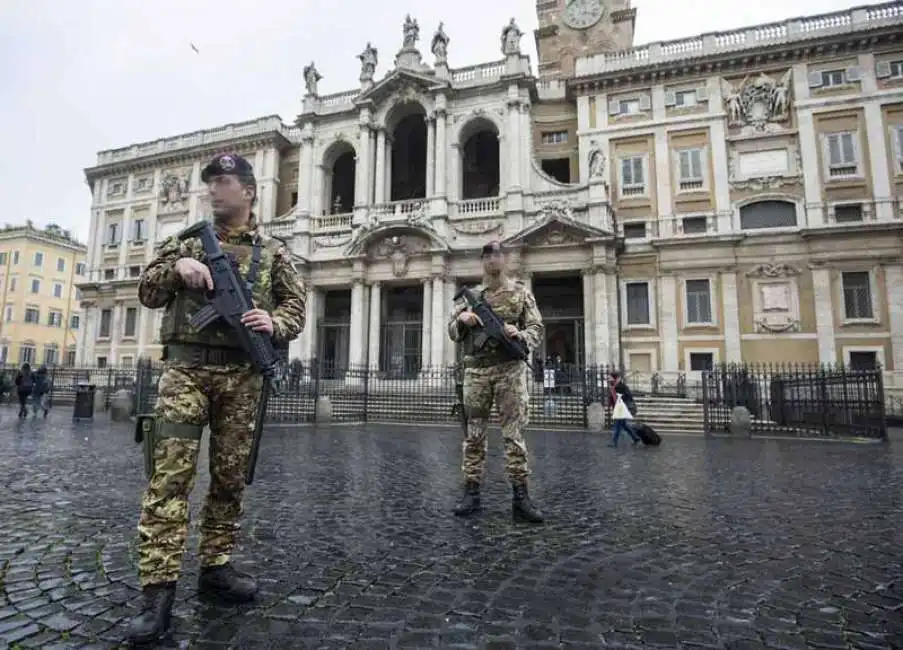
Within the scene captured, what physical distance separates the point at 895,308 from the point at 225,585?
25969 mm

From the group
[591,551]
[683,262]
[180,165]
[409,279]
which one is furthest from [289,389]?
[180,165]

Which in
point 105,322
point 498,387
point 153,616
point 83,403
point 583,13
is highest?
point 583,13

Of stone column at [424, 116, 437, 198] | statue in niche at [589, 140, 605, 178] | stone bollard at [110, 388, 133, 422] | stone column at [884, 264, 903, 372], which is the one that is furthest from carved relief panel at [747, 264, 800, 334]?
stone bollard at [110, 388, 133, 422]

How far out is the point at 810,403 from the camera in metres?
14.4

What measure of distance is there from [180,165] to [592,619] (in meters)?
38.0

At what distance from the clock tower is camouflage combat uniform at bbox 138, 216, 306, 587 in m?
32.3

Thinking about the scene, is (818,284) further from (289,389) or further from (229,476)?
(229,476)

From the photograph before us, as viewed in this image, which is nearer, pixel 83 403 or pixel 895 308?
pixel 83 403

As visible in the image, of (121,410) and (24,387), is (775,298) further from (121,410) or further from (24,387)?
(24,387)

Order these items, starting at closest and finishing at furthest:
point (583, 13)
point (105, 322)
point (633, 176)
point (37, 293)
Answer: point (633, 176) → point (583, 13) → point (105, 322) → point (37, 293)

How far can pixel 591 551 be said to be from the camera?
3.45 metres

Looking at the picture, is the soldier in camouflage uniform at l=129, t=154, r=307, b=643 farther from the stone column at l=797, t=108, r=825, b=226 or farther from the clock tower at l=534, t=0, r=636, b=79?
the clock tower at l=534, t=0, r=636, b=79

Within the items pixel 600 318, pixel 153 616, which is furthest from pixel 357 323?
pixel 153 616

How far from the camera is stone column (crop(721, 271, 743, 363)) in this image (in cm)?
2222
